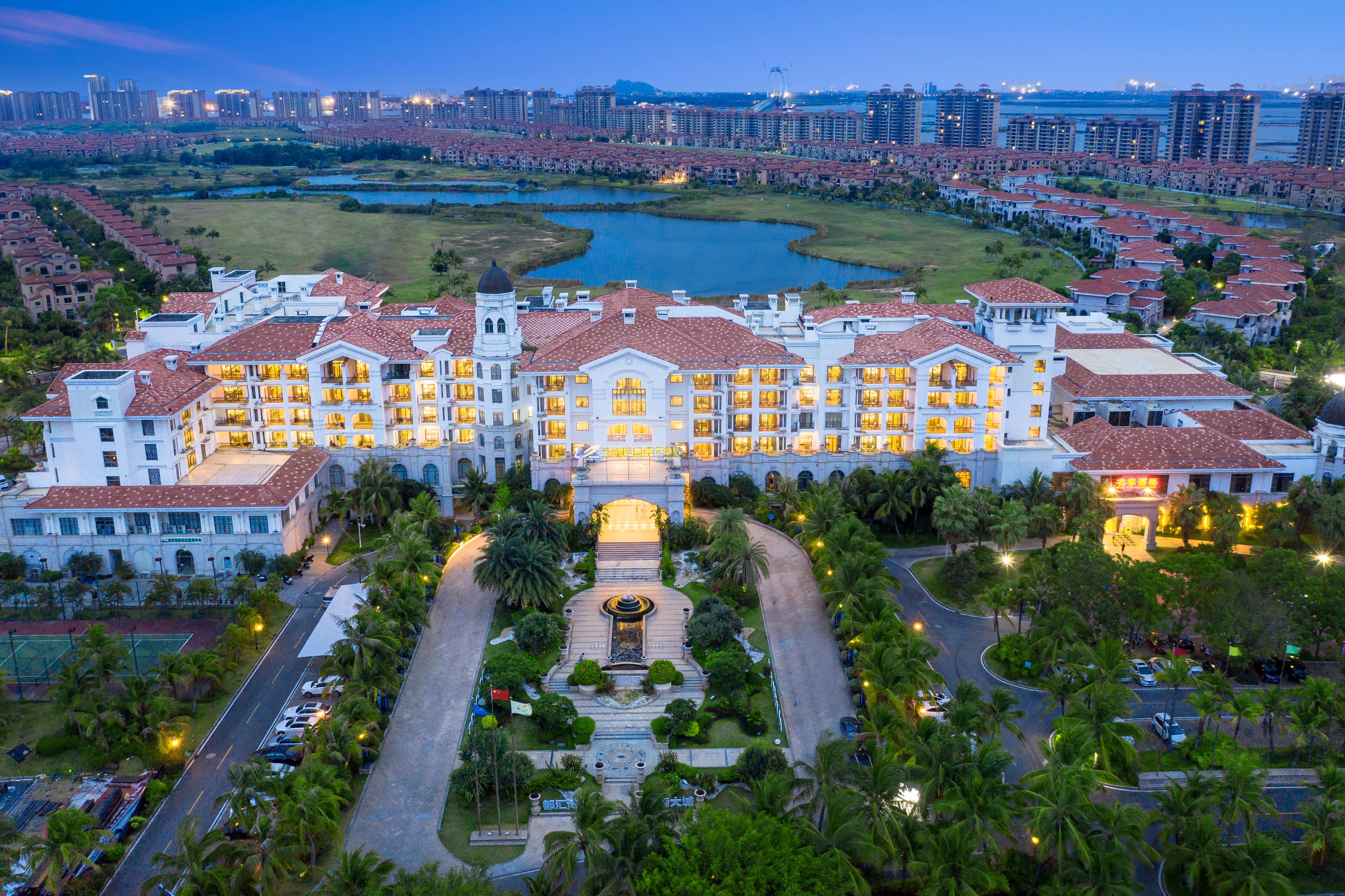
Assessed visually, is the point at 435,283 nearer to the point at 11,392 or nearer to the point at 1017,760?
the point at 11,392

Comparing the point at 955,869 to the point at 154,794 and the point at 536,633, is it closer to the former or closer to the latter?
the point at 536,633

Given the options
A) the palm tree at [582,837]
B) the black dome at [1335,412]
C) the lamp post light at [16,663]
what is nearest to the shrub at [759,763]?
the palm tree at [582,837]

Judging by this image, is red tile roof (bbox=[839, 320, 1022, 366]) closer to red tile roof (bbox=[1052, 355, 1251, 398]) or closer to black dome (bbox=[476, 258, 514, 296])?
red tile roof (bbox=[1052, 355, 1251, 398])

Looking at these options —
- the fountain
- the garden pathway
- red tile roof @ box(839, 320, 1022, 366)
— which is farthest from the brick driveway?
red tile roof @ box(839, 320, 1022, 366)

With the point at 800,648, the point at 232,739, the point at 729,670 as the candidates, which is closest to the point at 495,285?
the point at 800,648

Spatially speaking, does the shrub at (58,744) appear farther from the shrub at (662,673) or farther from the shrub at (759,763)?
the shrub at (759,763)

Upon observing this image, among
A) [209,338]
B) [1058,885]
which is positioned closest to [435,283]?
[209,338]

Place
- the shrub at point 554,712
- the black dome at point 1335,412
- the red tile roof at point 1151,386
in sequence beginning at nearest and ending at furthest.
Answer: the shrub at point 554,712 < the black dome at point 1335,412 < the red tile roof at point 1151,386
